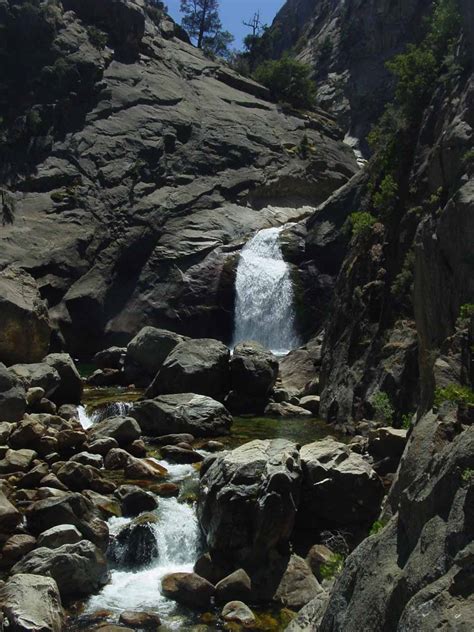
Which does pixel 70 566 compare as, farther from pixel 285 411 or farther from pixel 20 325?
pixel 20 325

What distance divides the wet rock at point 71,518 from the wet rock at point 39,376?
10341 mm

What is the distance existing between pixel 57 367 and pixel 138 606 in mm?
14886

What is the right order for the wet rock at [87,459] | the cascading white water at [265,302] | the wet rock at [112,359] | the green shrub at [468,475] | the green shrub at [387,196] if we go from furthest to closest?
the cascading white water at [265,302] < the wet rock at [112,359] < the green shrub at [387,196] < the wet rock at [87,459] < the green shrub at [468,475]

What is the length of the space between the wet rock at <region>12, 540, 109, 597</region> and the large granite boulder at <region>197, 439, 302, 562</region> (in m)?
2.01

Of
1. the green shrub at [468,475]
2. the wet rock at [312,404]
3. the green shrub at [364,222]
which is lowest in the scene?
the wet rock at [312,404]

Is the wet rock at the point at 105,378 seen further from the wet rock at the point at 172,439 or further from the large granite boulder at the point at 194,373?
the wet rock at the point at 172,439

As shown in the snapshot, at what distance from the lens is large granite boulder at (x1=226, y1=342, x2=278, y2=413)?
85.6ft

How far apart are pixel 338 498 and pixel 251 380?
42.9 ft

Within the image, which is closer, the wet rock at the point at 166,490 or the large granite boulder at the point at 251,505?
the large granite boulder at the point at 251,505

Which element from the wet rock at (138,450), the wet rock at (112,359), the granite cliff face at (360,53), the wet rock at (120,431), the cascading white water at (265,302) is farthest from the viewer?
the granite cliff face at (360,53)

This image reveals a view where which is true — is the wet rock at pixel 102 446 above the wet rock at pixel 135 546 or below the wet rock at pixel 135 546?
above

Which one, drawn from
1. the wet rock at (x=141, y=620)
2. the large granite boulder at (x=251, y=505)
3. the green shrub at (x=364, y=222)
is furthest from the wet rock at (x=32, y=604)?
the green shrub at (x=364, y=222)

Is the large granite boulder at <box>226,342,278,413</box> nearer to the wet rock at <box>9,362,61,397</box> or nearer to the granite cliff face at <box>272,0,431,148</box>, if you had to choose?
the wet rock at <box>9,362,61,397</box>

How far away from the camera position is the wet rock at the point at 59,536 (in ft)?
40.2
